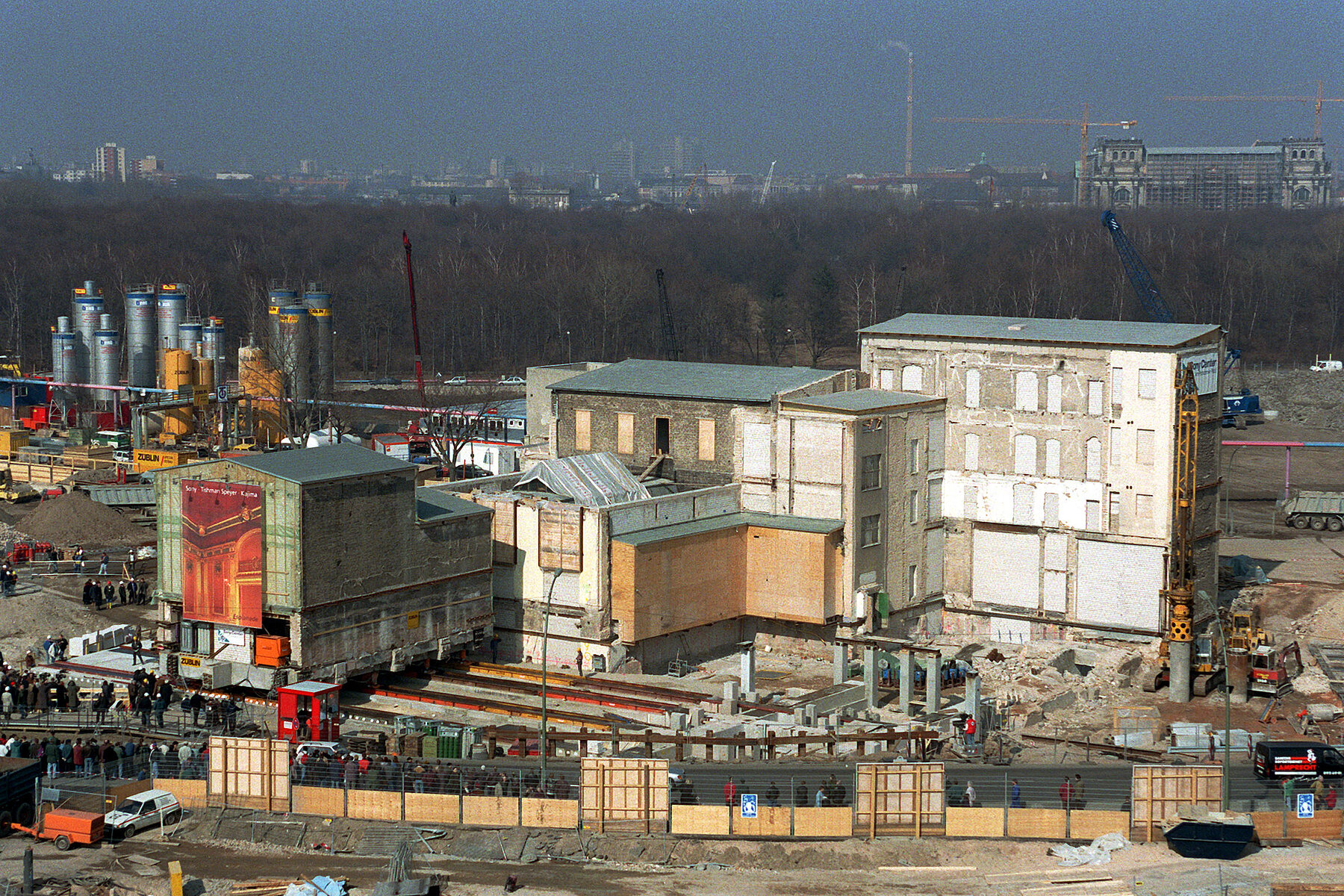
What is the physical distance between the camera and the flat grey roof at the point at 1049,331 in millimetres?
56344

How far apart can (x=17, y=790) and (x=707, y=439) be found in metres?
26.7

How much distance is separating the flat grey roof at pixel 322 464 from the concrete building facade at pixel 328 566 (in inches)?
1.9

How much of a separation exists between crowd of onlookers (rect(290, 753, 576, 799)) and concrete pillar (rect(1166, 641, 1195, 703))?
2058 cm

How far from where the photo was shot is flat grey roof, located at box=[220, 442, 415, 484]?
47531 millimetres

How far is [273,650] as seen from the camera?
47188mm

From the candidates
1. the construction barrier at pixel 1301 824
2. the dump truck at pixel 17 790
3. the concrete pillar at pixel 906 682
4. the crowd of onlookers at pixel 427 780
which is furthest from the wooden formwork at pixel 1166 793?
the dump truck at pixel 17 790

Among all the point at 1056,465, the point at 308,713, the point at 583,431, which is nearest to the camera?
the point at 308,713

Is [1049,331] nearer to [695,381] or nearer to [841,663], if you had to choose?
[695,381]

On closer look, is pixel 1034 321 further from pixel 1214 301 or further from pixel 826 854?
pixel 1214 301

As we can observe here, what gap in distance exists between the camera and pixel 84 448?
86.8 m

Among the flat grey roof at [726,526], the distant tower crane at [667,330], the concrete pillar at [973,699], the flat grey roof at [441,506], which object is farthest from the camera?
the distant tower crane at [667,330]

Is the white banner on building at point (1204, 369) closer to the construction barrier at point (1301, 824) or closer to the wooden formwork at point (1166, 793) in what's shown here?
the wooden formwork at point (1166, 793)

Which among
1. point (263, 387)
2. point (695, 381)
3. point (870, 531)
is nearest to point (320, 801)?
point (870, 531)

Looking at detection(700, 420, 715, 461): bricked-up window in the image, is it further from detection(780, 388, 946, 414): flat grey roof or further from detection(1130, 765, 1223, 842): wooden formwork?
detection(1130, 765, 1223, 842): wooden formwork
